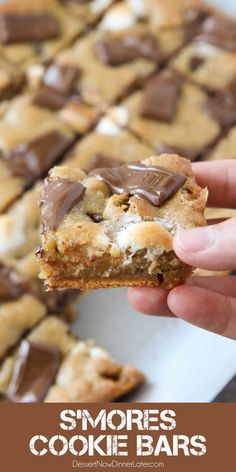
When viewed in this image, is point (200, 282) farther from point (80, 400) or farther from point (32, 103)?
point (32, 103)

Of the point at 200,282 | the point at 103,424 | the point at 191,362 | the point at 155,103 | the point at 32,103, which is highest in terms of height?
the point at 32,103

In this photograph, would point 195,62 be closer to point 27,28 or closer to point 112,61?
point 112,61

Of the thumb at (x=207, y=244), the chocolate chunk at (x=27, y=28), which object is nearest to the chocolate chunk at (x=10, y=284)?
the thumb at (x=207, y=244)

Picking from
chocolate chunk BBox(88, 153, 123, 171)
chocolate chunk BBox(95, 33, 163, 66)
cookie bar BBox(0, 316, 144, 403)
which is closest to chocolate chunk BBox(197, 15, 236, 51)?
chocolate chunk BBox(95, 33, 163, 66)

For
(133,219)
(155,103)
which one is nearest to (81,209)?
(133,219)

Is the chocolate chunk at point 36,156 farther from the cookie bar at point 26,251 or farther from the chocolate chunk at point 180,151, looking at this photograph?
the chocolate chunk at point 180,151

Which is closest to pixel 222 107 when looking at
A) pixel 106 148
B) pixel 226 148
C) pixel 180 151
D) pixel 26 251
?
pixel 226 148

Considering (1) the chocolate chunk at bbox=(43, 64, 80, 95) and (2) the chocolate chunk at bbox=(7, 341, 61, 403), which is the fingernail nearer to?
(2) the chocolate chunk at bbox=(7, 341, 61, 403)
